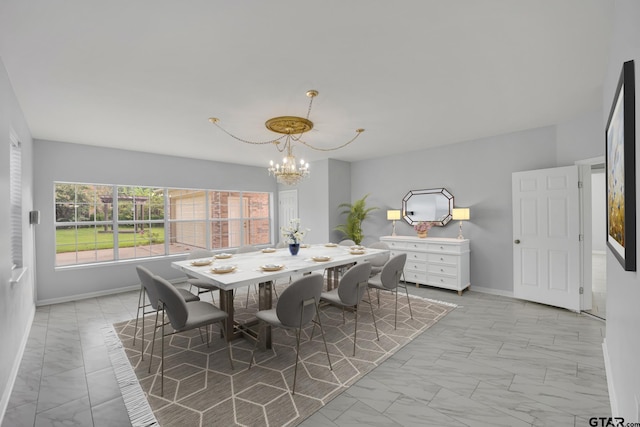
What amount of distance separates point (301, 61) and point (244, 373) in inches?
103

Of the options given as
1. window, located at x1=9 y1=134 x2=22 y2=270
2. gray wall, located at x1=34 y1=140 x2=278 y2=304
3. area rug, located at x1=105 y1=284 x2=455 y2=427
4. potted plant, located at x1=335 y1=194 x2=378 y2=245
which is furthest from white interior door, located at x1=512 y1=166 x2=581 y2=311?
window, located at x1=9 y1=134 x2=22 y2=270

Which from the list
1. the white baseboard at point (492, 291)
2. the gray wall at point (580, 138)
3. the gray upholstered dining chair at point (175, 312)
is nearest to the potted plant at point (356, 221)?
the white baseboard at point (492, 291)

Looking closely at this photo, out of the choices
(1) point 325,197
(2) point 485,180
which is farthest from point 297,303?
(1) point 325,197

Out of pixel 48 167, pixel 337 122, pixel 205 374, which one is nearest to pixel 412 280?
pixel 337 122

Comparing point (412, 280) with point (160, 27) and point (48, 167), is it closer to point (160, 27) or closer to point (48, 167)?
point (160, 27)

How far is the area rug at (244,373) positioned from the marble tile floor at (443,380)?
0.11 m

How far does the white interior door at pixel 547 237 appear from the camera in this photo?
12.2ft

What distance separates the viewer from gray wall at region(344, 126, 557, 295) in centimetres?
435

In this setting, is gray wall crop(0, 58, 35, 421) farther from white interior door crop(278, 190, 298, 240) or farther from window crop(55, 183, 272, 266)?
white interior door crop(278, 190, 298, 240)

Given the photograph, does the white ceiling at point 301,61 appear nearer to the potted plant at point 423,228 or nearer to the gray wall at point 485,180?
the gray wall at point 485,180

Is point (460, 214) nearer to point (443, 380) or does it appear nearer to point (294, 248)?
point (294, 248)

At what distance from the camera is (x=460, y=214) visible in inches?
187

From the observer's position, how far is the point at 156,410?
1.98 metres

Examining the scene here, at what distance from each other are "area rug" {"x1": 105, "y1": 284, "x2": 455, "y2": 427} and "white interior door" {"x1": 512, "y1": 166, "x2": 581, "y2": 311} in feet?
5.38
